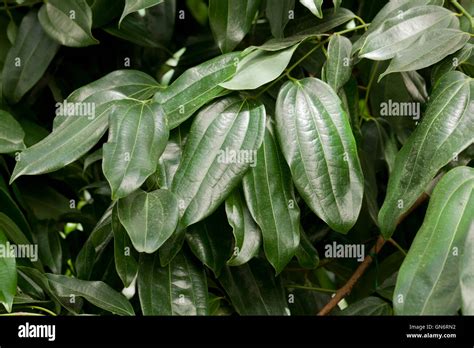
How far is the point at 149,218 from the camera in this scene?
996mm

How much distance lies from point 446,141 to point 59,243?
0.71 meters

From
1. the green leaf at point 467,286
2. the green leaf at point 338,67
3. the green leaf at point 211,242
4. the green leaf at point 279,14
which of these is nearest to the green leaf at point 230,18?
the green leaf at point 279,14

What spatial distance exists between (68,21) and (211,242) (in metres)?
0.46

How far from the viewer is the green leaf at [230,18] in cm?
114

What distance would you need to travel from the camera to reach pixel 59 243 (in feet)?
4.40

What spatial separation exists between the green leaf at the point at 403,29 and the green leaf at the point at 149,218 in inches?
12.5

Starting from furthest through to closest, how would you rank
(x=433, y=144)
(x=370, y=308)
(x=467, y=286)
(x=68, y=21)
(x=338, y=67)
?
(x=68, y=21) → (x=370, y=308) → (x=338, y=67) → (x=433, y=144) → (x=467, y=286)

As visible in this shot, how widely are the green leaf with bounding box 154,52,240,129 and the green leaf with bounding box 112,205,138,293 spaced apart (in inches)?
6.5

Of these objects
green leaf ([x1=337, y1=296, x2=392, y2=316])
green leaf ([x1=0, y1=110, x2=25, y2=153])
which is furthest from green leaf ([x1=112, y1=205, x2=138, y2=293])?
green leaf ([x1=337, y1=296, x2=392, y2=316])

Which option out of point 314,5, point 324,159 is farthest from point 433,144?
point 314,5

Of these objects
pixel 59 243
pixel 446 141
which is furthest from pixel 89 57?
pixel 446 141

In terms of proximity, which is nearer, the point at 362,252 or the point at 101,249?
the point at 101,249

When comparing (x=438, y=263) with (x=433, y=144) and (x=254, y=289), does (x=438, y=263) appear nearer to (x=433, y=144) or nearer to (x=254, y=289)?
(x=433, y=144)

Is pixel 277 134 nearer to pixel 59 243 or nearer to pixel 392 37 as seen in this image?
pixel 392 37
